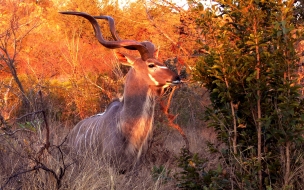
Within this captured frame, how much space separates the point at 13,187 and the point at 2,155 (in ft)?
2.71

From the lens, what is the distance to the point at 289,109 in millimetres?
3273

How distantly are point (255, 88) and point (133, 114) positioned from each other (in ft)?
7.14

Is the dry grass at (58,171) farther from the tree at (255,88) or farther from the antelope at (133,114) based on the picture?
the tree at (255,88)

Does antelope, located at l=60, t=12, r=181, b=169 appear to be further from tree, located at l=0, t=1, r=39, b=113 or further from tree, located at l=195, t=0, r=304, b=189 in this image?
tree, located at l=0, t=1, r=39, b=113

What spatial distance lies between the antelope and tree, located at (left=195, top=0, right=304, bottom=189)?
5.49ft

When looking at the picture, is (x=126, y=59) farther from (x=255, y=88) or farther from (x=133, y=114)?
(x=255, y=88)

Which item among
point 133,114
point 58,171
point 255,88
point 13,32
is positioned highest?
point 13,32

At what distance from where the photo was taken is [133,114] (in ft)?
17.6

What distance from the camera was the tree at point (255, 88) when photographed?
333 centimetres

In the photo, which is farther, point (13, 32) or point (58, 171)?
point (13, 32)

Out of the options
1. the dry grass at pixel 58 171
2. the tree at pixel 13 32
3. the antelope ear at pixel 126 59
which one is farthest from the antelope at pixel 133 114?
the tree at pixel 13 32

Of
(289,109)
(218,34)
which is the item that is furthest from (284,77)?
(218,34)

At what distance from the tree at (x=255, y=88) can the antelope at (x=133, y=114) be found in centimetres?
167

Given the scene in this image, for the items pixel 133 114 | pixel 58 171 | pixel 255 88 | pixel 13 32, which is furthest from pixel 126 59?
pixel 13 32
